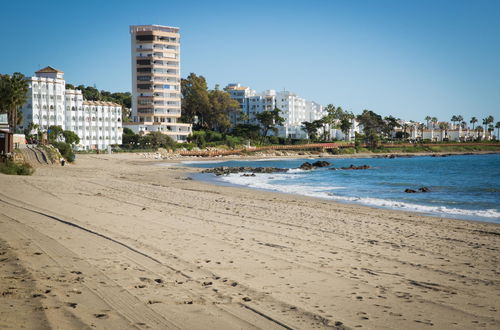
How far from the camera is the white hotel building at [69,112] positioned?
291 feet

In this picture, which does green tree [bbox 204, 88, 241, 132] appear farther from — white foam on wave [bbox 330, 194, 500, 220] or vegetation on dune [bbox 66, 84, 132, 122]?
white foam on wave [bbox 330, 194, 500, 220]

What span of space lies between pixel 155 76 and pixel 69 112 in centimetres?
2252

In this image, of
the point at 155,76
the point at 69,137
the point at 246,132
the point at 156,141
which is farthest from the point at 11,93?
the point at 246,132

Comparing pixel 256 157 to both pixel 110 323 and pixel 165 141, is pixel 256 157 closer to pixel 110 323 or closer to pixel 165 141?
pixel 165 141

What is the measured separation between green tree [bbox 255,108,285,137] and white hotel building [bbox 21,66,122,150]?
42.5 meters

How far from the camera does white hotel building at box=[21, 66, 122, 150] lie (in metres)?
88.6

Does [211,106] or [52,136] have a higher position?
Result: [211,106]

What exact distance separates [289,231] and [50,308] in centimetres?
787

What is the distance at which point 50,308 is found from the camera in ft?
18.5

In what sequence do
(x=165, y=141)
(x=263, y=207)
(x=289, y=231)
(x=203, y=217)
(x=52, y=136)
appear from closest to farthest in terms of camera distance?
1. (x=289, y=231)
2. (x=203, y=217)
3. (x=263, y=207)
4. (x=52, y=136)
5. (x=165, y=141)

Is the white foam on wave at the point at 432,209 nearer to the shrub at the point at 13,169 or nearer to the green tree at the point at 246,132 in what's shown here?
the shrub at the point at 13,169

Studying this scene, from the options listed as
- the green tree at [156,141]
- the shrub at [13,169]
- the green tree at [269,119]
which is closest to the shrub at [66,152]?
the shrub at [13,169]

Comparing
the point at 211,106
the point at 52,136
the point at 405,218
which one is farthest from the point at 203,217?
the point at 211,106

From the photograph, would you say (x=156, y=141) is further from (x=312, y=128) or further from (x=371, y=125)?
(x=371, y=125)
